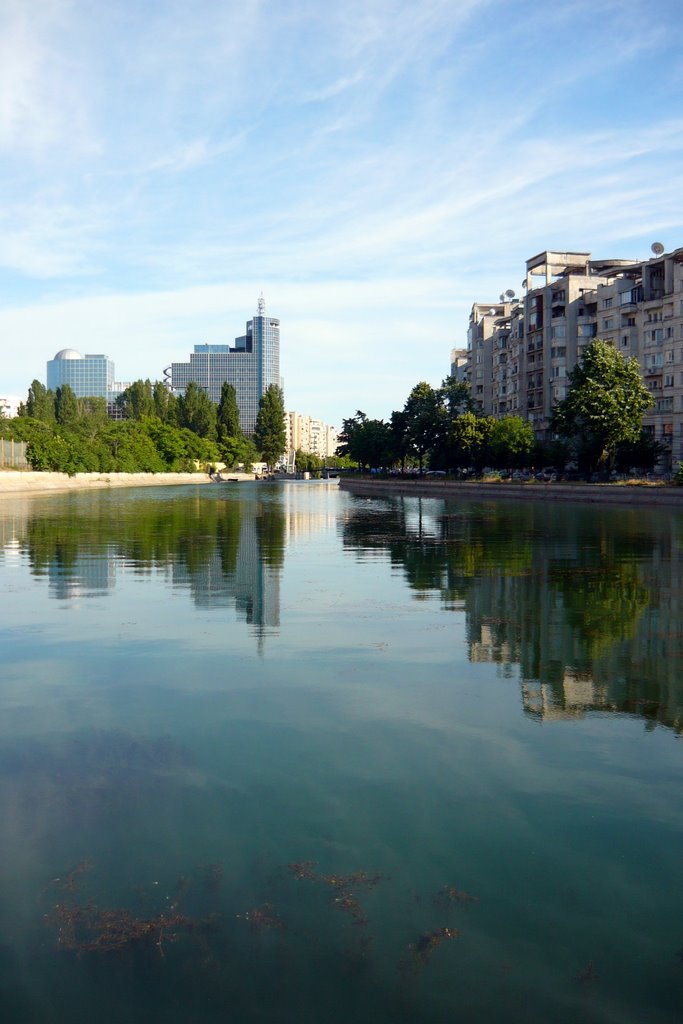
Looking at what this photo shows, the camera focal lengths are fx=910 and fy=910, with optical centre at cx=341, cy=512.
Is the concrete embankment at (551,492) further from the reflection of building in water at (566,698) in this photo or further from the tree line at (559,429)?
the reflection of building in water at (566,698)

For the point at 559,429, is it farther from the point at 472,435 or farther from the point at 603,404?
the point at 472,435

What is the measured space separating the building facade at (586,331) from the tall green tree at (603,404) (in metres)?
9.96

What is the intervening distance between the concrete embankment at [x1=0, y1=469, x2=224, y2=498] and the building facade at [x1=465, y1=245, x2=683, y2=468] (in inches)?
1819

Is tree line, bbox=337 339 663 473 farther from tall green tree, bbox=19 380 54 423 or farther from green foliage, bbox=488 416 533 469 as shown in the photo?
tall green tree, bbox=19 380 54 423

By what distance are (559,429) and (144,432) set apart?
76454 mm

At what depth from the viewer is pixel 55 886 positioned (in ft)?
15.7

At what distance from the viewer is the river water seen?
13.2 feet

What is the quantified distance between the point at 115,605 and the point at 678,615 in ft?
27.5

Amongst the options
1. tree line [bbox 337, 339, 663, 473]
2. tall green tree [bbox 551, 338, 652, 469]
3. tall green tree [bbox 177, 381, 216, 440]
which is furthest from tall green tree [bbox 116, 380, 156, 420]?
tall green tree [bbox 551, 338, 652, 469]

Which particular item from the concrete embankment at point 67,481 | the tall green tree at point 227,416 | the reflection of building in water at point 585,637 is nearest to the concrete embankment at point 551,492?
the concrete embankment at point 67,481

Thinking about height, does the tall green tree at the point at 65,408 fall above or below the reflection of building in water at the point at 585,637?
above

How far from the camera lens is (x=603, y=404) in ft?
223

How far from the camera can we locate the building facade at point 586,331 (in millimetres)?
81375

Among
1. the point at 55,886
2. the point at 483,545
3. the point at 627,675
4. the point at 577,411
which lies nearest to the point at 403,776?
the point at 55,886
